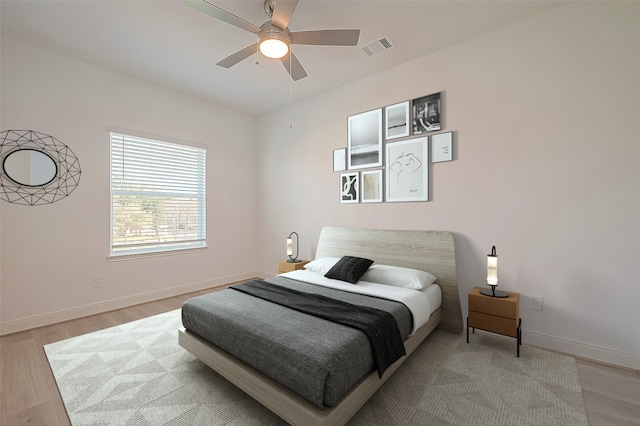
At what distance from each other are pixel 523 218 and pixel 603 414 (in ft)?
5.09

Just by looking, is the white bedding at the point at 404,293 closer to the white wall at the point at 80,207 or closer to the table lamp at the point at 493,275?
the table lamp at the point at 493,275

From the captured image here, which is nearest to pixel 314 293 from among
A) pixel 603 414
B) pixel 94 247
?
pixel 603 414

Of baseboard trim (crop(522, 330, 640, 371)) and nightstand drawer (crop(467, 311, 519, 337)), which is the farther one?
nightstand drawer (crop(467, 311, 519, 337))

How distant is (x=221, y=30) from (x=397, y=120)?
2182mm

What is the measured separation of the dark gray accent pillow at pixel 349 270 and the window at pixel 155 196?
261 centimetres

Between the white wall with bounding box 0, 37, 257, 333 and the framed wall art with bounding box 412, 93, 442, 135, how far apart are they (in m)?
3.29

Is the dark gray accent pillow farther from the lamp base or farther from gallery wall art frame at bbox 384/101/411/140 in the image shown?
gallery wall art frame at bbox 384/101/411/140

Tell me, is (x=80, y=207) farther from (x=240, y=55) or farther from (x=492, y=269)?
(x=492, y=269)

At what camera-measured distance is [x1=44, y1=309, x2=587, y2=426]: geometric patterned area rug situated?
1694mm

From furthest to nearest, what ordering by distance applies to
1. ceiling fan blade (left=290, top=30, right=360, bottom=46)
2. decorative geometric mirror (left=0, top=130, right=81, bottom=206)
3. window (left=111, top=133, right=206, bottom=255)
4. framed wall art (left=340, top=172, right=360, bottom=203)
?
framed wall art (left=340, top=172, right=360, bottom=203), window (left=111, top=133, right=206, bottom=255), decorative geometric mirror (left=0, top=130, right=81, bottom=206), ceiling fan blade (left=290, top=30, right=360, bottom=46)

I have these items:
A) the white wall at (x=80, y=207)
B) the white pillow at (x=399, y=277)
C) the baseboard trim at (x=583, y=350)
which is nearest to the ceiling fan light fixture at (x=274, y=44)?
the white pillow at (x=399, y=277)

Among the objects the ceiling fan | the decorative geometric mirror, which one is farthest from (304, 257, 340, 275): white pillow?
the decorative geometric mirror

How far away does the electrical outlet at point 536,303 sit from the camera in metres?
2.59

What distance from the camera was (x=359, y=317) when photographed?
6.50 feet
